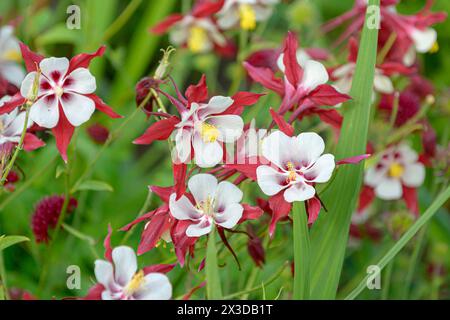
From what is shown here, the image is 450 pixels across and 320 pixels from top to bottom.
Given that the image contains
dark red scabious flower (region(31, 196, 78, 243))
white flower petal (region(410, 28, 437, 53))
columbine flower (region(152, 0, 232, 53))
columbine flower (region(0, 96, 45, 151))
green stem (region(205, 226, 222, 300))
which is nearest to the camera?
green stem (region(205, 226, 222, 300))

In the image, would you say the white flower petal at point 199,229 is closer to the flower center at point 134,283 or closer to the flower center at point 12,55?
the flower center at point 134,283

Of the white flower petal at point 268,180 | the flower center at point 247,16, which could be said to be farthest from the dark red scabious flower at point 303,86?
the flower center at point 247,16

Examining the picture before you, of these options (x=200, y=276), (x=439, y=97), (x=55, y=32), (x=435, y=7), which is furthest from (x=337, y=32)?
(x=200, y=276)

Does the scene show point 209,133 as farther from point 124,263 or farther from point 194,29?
point 194,29

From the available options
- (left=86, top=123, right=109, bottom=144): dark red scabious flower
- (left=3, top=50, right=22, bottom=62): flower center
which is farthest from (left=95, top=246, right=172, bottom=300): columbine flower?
(left=3, top=50, right=22, bottom=62): flower center

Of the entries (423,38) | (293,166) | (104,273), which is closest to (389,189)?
(423,38)

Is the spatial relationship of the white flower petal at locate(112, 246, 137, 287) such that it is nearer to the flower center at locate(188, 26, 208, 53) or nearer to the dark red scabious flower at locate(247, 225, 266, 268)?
the dark red scabious flower at locate(247, 225, 266, 268)
